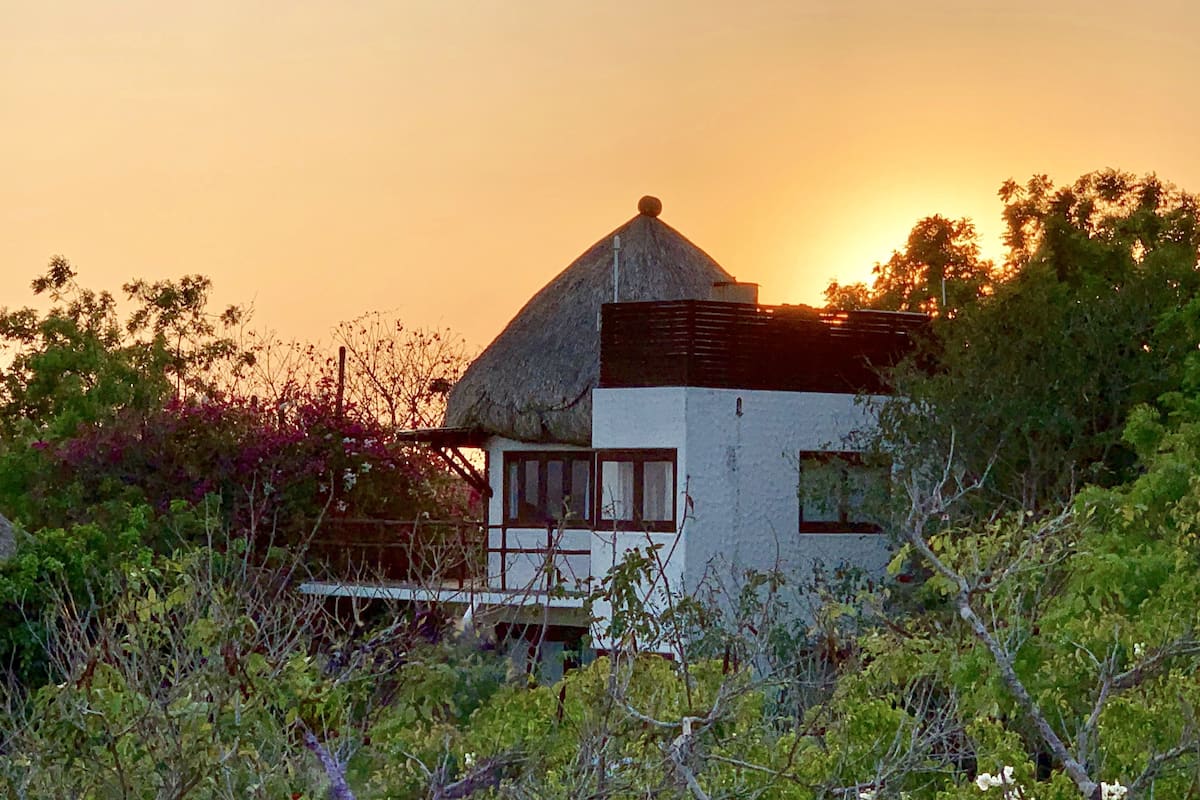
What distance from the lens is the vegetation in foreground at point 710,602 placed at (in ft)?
27.2

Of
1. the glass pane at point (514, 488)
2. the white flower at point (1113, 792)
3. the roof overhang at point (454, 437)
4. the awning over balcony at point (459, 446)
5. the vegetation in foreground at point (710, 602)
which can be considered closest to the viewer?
the vegetation in foreground at point (710, 602)

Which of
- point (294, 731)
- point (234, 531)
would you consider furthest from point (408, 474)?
point (294, 731)

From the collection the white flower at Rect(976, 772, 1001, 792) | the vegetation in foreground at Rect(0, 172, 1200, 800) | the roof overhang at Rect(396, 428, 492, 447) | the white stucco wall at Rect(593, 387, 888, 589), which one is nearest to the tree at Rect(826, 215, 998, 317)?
the vegetation in foreground at Rect(0, 172, 1200, 800)

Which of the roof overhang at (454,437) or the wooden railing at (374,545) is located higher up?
the roof overhang at (454,437)

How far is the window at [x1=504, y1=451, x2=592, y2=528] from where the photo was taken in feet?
81.9

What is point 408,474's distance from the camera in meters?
28.2

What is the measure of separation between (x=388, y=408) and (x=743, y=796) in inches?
1319

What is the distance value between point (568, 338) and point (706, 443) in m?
4.11

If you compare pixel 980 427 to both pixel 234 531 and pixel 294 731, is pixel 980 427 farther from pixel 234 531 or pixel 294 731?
pixel 294 731

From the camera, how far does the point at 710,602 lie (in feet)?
64.7

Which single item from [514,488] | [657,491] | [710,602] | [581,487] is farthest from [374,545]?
[710,602]

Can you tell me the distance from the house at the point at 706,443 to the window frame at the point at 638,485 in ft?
0.06

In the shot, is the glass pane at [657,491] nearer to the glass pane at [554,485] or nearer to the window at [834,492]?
the window at [834,492]

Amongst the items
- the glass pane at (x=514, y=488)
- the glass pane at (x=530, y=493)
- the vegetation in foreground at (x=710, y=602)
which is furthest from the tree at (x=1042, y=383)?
the glass pane at (x=514, y=488)
